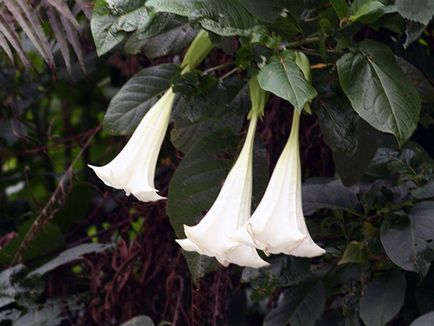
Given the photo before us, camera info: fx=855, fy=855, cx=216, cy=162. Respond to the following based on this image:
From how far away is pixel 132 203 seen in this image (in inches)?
68.0

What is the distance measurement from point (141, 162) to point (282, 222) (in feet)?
0.73

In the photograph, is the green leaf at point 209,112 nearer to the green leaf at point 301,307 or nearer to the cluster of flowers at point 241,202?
the cluster of flowers at point 241,202

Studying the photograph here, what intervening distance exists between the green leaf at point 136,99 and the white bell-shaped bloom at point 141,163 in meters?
0.11

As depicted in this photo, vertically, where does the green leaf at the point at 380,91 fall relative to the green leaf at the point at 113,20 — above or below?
below

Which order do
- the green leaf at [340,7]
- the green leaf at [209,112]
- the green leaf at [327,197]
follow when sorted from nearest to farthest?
the green leaf at [340,7] → the green leaf at [209,112] → the green leaf at [327,197]

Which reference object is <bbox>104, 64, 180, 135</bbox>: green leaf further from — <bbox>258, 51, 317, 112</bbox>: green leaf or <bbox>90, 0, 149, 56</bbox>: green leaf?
<bbox>258, 51, 317, 112</bbox>: green leaf

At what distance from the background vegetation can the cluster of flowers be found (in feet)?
0.25

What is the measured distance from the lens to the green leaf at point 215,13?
1.02 meters

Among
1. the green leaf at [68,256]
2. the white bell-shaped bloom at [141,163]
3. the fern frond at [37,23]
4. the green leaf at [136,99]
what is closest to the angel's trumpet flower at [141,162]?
the white bell-shaped bloom at [141,163]

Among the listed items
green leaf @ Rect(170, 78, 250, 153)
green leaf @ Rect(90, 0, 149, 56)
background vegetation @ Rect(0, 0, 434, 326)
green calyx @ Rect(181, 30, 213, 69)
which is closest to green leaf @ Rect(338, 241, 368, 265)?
background vegetation @ Rect(0, 0, 434, 326)

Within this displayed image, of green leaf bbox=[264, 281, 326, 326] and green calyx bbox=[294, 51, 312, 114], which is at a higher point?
green calyx bbox=[294, 51, 312, 114]

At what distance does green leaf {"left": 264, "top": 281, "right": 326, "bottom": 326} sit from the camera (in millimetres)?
1315

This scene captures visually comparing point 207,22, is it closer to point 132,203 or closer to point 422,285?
point 422,285

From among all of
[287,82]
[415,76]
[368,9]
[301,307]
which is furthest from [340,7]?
[301,307]
